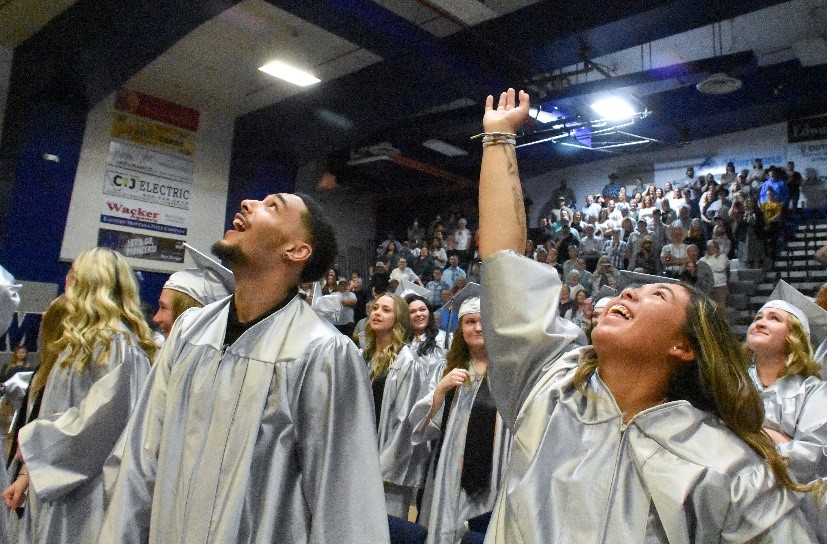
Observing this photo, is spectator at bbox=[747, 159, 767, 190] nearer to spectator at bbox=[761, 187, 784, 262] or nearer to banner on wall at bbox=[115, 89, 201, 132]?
spectator at bbox=[761, 187, 784, 262]

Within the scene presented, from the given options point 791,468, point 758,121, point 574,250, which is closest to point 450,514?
point 791,468

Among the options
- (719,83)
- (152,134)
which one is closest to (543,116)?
(719,83)

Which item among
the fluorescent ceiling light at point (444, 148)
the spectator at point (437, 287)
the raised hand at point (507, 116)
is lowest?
the raised hand at point (507, 116)

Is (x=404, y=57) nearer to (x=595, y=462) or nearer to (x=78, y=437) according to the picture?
(x=78, y=437)

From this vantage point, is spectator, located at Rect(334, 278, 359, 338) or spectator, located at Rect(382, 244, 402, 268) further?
spectator, located at Rect(382, 244, 402, 268)

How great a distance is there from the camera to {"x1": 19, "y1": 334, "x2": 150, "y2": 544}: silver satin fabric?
7.28 feet

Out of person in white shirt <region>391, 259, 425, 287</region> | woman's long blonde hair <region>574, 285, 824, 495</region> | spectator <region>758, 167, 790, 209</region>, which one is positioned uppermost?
spectator <region>758, 167, 790, 209</region>

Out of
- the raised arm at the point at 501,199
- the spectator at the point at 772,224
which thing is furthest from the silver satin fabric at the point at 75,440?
the spectator at the point at 772,224

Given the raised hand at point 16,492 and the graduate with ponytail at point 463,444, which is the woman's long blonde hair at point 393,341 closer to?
the graduate with ponytail at point 463,444

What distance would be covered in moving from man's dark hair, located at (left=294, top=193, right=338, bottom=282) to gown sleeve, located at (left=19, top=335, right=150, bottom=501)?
0.92 meters

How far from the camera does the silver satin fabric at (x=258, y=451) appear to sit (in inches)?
58.7

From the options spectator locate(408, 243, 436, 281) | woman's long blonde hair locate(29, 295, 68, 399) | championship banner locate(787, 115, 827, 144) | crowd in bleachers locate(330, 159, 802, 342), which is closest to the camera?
woman's long blonde hair locate(29, 295, 68, 399)

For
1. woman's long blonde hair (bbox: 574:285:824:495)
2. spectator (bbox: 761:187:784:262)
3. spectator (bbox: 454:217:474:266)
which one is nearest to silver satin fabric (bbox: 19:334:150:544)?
woman's long blonde hair (bbox: 574:285:824:495)

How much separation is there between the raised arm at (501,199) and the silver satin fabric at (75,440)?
1588 mm
